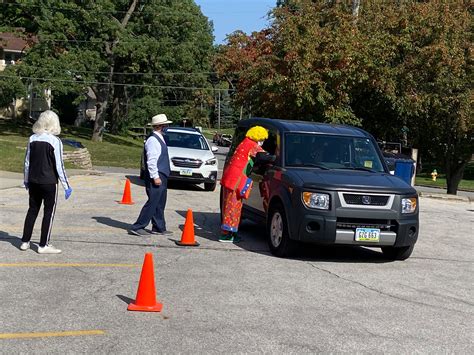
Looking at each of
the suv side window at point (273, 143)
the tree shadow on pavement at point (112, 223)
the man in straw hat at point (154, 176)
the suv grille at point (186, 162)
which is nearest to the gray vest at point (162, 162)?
the man in straw hat at point (154, 176)

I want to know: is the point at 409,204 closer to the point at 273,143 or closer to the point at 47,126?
the point at 273,143

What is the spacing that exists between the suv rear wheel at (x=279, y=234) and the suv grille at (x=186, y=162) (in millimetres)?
9176

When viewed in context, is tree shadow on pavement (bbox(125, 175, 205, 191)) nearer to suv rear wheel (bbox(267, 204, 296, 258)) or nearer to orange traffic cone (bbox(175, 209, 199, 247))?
orange traffic cone (bbox(175, 209, 199, 247))

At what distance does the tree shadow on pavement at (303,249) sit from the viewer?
30.2 ft

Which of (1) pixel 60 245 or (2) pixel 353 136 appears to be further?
(2) pixel 353 136

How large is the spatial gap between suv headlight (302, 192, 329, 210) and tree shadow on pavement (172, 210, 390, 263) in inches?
29.8

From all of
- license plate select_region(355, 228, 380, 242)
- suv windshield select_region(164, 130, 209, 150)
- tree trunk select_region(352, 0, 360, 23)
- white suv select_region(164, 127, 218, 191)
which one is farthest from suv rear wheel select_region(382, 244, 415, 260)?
tree trunk select_region(352, 0, 360, 23)

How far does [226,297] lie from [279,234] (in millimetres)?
2554

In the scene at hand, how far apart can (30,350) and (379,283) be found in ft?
14.3

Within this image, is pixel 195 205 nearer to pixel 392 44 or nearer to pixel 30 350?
pixel 30 350

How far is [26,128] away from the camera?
1992 inches

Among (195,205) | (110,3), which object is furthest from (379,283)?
(110,3)

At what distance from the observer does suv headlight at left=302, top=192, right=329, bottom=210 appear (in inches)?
331

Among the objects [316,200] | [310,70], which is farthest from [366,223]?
[310,70]
